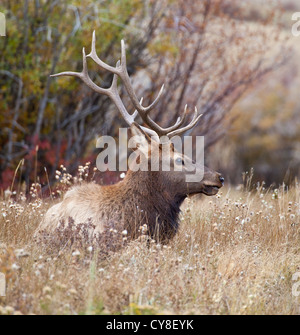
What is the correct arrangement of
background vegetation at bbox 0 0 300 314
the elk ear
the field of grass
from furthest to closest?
the elk ear, background vegetation at bbox 0 0 300 314, the field of grass

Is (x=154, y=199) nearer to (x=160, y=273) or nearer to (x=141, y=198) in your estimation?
(x=141, y=198)

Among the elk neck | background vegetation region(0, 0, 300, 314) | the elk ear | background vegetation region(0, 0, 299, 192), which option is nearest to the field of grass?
background vegetation region(0, 0, 300, 314)

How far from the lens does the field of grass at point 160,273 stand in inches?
149

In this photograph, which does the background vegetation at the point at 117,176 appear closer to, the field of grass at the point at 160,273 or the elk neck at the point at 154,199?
the field of grass at the point at 160,273

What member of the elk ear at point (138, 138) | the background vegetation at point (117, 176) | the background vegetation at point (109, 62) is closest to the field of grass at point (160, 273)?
the background vegetation at point (117, 176)

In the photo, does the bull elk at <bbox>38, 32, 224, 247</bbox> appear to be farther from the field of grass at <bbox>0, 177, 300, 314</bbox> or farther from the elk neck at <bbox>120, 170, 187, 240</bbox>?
the field of grass at <bbox>0, 177, 300, 314</bbox>

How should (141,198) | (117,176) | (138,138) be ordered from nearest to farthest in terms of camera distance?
(141,198) → (138,138) → (117,176)

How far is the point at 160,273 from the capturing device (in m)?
4.20

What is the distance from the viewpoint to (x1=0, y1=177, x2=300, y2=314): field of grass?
12.5ft

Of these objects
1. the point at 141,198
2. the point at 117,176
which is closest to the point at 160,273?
the point at 141,198

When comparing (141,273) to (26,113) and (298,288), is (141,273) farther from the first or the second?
(26,113)

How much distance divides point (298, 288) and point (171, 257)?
3.37ft

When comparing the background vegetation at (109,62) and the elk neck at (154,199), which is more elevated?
the background vegetation at (109,62)

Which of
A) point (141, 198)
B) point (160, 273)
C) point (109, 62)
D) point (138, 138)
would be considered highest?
point (109, 62)
